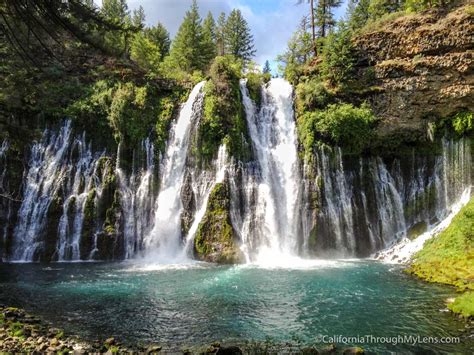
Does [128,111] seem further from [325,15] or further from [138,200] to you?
[325,15]

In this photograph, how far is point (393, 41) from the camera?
2819 centimetres

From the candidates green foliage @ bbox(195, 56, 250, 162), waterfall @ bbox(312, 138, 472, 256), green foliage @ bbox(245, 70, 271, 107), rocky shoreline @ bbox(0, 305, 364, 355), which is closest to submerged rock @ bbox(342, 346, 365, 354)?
rocky shoreline @ bbox(0, 305, 364, 355)

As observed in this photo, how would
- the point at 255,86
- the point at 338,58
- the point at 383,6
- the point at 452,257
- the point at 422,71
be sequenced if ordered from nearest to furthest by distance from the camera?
the point at 452,257, the point at 422,71, the point at 338,58, the point at 255,86, the point at 383,6

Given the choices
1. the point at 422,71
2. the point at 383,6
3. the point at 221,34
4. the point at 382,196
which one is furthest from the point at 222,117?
the point at 221,34

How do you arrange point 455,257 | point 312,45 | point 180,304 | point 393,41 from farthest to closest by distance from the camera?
point 312,45, point 393,41, point 455,257, point 180,304

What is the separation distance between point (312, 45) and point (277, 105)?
31.3 ft

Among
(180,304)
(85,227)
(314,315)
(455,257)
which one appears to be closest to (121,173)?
(85,227)

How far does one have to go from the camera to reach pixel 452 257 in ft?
57.8

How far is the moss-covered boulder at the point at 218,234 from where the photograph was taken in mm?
21839

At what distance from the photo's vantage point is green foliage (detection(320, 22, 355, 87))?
92.9ft

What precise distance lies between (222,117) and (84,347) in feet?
62.8

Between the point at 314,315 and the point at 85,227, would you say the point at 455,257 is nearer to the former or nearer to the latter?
the point at 314,315

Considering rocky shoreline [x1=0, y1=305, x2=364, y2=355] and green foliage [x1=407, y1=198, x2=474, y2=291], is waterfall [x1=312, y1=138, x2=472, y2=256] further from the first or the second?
rocky shoreline [x1=0, y1=305, x2=364, y2=355]

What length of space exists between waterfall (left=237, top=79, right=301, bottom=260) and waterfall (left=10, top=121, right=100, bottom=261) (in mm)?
10111
